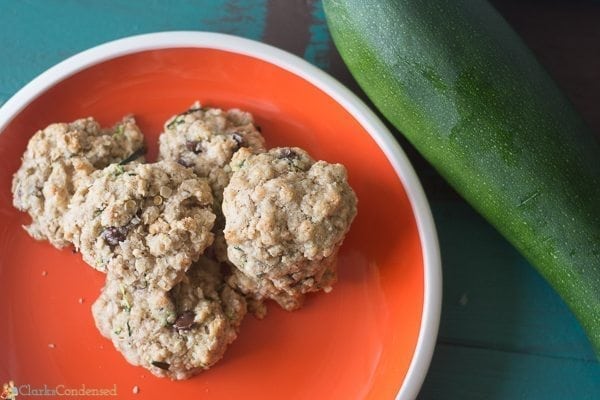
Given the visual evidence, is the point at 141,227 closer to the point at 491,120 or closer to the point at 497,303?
the point at 491,120

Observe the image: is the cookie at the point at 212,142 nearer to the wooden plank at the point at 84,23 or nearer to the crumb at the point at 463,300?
the wooden plank at the point at 84,23

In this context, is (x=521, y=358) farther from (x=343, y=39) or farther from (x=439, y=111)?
(x=343, y=39)

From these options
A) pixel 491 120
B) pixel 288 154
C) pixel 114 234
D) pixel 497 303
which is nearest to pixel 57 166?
pixel 114 234

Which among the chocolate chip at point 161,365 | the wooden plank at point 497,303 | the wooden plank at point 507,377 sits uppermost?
the chocolate chip at point 161,365

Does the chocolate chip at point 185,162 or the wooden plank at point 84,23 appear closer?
the chocolate chip at point 185,162

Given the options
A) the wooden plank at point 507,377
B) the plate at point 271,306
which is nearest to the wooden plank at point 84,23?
the plate at point 271,306

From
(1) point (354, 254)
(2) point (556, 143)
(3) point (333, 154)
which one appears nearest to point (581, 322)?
(2) point (556, 143)

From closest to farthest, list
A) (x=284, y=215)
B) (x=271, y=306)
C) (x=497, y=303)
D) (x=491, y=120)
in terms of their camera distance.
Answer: (x=284, y=215) < (x=491, y=120) < (x=271, y=306) < (x=497, y=303)
